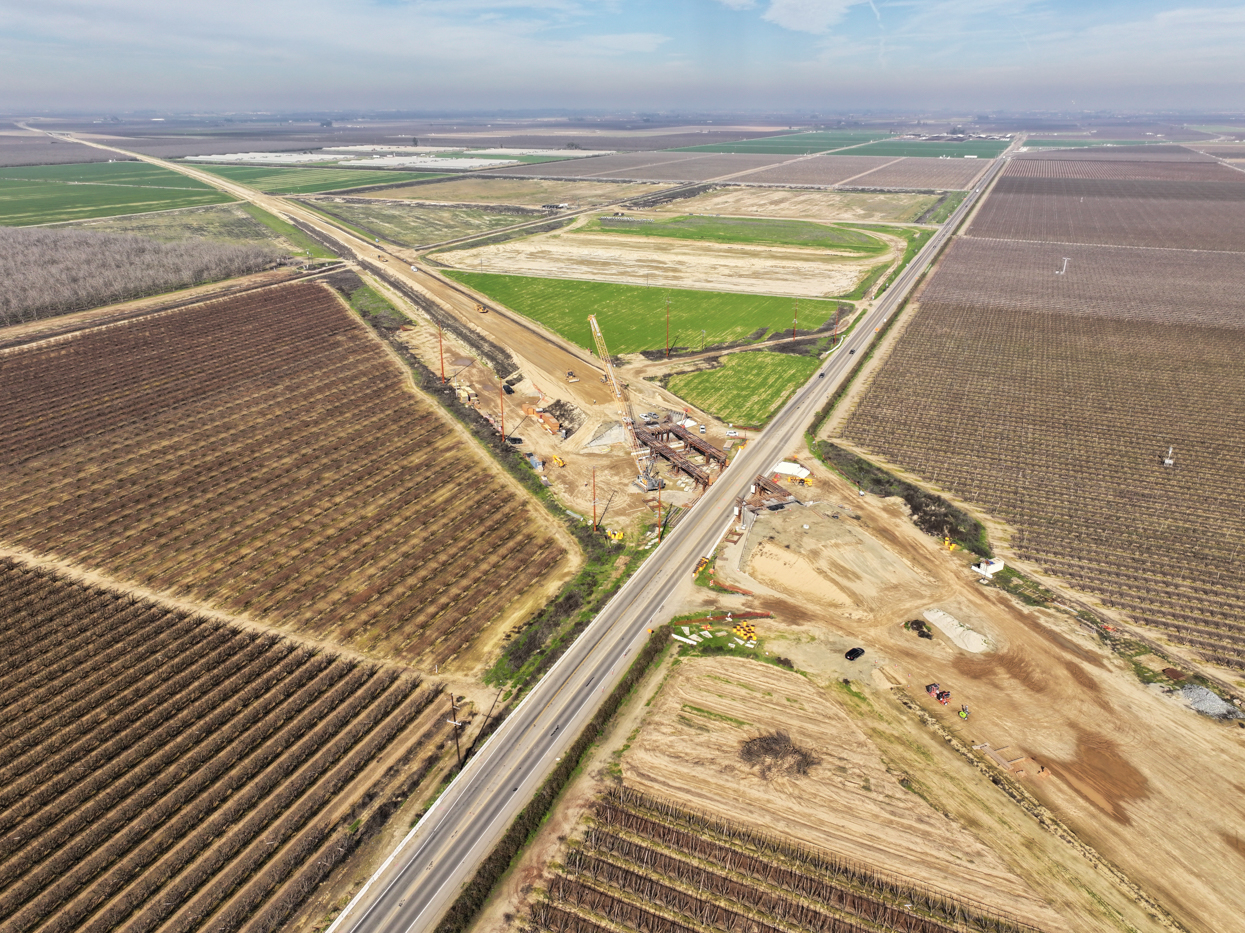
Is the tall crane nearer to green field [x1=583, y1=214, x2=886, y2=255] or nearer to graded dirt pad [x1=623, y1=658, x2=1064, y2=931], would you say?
graded dirt pad [x1=623, y1=658, x2=1064, y2=931]

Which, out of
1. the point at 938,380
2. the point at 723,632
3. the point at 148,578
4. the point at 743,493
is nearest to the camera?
the point at 723,632

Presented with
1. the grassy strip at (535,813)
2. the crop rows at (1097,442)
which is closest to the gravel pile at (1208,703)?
the crop rows at (1097,442)

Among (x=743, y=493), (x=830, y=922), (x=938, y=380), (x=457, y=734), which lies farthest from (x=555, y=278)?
(x=830, y=922)

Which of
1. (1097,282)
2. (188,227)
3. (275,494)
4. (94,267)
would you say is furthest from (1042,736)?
(188,227)

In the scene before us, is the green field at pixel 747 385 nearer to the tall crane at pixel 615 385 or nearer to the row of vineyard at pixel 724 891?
the tall crane at pixel 615 385

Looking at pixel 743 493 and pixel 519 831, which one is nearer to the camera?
pixel 519 831

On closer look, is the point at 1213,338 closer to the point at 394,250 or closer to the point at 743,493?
the point at 743,493

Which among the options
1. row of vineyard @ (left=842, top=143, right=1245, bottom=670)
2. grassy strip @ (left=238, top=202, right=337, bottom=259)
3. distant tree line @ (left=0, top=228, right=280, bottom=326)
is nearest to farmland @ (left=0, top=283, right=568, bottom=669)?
distant tree line @ (left=0, top=228, right=280, bottom=326)

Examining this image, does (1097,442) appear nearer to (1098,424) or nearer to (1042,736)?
(1098,424)
